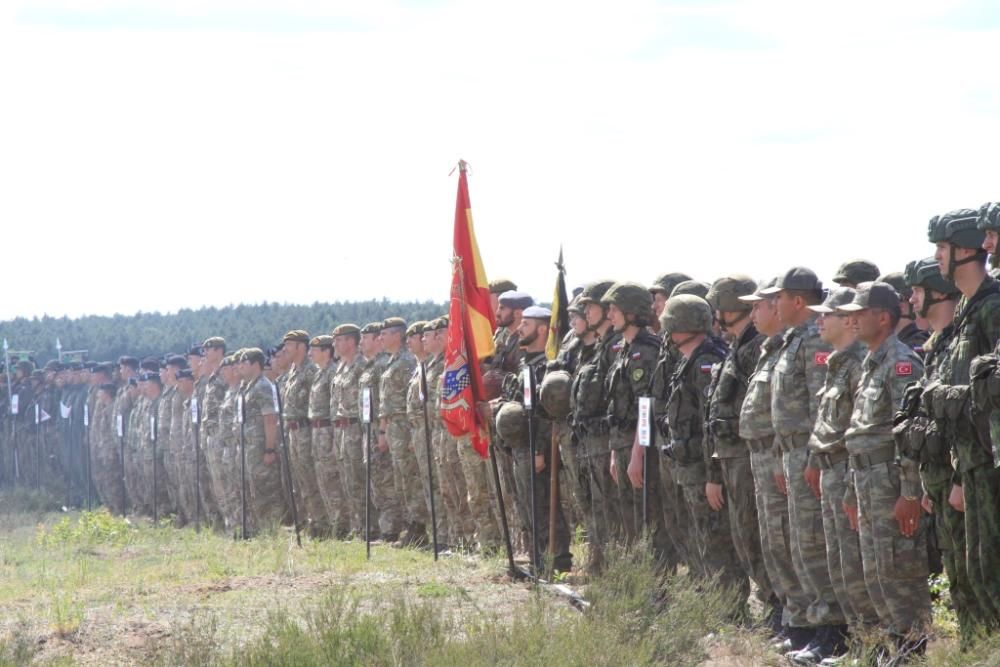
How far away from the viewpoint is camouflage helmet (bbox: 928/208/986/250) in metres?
7.34

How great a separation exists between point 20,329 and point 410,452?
35024 mm

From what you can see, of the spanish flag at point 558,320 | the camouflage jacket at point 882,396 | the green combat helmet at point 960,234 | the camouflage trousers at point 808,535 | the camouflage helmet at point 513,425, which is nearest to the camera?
the green combat helmet at point 960,234

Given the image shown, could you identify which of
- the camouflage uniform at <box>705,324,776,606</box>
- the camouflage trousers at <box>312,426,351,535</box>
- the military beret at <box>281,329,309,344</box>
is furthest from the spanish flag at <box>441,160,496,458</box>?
the military beret at <box>281,329,309,344</box>

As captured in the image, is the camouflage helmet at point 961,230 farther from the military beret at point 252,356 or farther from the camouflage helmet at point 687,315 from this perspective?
the military beret at point 252,356

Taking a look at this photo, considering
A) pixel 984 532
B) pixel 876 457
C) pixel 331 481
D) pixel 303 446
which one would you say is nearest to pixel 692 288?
pixel 876 457

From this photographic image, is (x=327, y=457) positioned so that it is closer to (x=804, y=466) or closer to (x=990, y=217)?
(x=804, y=466)

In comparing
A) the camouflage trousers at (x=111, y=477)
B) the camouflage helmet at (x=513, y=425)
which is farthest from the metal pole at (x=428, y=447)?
the camouflage trousers at (x=111, y=477)

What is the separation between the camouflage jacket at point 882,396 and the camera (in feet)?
26.1

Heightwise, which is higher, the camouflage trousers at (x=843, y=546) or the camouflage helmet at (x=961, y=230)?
the camouflage helmet at (x=961, y=230)

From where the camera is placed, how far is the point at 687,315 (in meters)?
10.1

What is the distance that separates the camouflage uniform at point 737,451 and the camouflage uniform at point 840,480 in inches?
42.3

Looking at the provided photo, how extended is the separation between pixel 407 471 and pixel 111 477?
11754 millimetres

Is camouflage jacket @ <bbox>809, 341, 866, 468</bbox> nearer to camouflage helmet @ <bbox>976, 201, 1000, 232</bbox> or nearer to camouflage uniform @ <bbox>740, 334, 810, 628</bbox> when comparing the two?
camouflage uniform @ <bbox>740, 334, 810, 628</bbox>

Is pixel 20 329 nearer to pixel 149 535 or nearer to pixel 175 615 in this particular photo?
pixel 149 535
